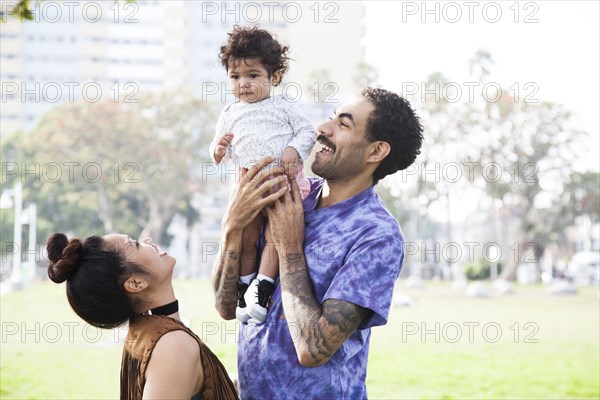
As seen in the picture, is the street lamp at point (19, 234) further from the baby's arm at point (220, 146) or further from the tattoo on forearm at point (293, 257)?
the tattoo on forearm at point (293, 257)

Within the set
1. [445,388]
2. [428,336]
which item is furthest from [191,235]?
[445,388]

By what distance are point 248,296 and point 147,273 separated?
31cm

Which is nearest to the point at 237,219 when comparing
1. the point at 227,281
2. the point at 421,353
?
the point at 227,281

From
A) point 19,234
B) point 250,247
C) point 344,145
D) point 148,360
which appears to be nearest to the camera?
point 148,360

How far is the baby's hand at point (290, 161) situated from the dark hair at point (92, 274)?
23.4 inches

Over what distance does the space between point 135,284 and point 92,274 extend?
12 centimetres

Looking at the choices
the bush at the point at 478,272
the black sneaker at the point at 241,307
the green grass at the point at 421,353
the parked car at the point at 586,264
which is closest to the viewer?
the black sneaker at the point at 241,307

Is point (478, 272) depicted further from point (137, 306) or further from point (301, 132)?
point (137, 306)

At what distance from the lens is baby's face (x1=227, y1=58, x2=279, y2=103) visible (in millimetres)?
2785

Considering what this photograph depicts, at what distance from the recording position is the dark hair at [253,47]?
9.11 ft

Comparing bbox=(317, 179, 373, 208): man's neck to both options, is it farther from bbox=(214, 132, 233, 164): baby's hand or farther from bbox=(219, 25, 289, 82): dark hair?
bbox=(219, 25, 289, 82): dark hair

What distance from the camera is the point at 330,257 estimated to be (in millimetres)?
2172

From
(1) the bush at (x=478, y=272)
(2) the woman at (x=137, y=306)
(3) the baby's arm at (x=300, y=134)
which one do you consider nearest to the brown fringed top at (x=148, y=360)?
(2) the woman at (x=137, y=306)

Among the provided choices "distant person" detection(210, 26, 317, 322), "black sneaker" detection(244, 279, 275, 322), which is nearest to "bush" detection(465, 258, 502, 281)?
"distant person" detection(210, 26, 317, 322)
